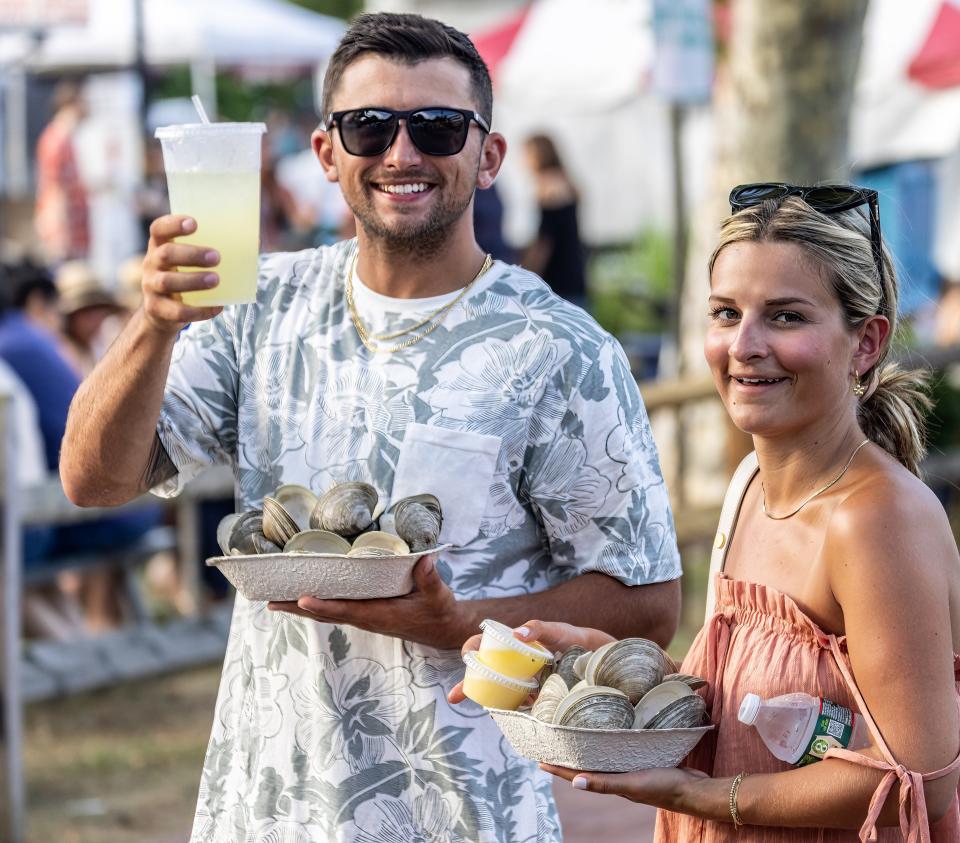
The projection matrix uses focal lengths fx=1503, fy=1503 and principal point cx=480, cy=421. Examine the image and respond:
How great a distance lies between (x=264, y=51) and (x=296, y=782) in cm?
1455

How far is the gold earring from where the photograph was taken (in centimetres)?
260

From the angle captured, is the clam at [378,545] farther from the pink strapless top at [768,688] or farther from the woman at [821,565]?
the pink strapless top at [768,688]

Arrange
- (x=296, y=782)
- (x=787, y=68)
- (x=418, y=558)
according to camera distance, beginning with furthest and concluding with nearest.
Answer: (x=787, y=68) < (x=296, y=782) < (x=418, y=558)

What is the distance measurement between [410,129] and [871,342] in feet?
3.28

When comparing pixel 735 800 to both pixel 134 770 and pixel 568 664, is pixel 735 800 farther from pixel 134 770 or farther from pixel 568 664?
pixel 134 770

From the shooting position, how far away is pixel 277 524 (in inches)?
111

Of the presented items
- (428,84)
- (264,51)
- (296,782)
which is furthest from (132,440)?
(264,51)

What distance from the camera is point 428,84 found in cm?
302

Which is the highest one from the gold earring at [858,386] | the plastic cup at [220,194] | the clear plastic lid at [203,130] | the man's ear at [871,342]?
the clear plastic lid at [203,130]

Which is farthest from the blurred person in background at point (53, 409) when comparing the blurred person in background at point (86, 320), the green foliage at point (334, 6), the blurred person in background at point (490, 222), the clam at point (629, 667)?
the green foliage at point (334, 6)

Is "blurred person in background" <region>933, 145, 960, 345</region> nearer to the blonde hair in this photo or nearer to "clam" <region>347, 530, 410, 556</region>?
the blonde hair

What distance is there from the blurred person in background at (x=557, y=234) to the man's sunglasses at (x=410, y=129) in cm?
908

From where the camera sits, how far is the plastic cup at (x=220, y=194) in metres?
2.79

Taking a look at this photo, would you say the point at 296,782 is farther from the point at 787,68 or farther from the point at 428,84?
the point at 787,68
